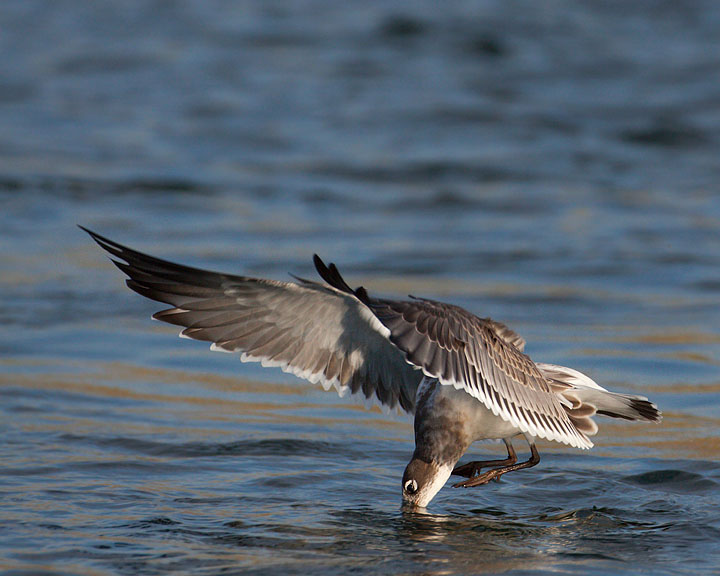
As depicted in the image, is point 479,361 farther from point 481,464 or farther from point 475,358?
point 481,464

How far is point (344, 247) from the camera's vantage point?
12531 millimetres

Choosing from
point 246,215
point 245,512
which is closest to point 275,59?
point 246,215

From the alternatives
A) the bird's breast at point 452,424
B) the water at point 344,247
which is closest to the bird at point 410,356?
the bird's breast at point 452,424

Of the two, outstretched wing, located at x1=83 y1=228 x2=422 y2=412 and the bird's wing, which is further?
outstretched wing, located at x1=83 y1=228 x2=422 y2=412

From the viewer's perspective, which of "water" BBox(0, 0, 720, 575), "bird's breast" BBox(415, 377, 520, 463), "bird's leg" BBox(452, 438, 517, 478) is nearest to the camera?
"water" BBox(0, 0, 720, 575)

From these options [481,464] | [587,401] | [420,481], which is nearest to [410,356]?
[420,481]

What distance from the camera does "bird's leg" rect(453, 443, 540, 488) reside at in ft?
21.6

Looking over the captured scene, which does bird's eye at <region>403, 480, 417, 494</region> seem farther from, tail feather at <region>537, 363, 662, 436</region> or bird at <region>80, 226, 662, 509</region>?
tail feather at <region>537, 363, 662, 436</region>

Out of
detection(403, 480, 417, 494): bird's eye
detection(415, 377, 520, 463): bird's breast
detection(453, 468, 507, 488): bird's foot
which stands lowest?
detection(403, 480, 417, 494): bird's eye

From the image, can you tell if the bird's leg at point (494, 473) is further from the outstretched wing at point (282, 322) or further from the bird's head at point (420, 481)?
the outstretched wing at point (282, 322)

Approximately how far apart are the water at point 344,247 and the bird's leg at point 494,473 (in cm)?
13

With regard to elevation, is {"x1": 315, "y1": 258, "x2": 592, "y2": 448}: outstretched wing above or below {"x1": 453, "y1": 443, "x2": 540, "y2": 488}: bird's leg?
above

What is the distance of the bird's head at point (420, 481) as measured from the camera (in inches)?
247

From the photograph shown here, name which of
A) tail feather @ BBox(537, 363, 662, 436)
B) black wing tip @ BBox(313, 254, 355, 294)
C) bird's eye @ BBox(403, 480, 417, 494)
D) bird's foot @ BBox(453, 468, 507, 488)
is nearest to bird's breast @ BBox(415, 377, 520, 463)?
bird's eye @ BBox(403, 480, 417, 494)
